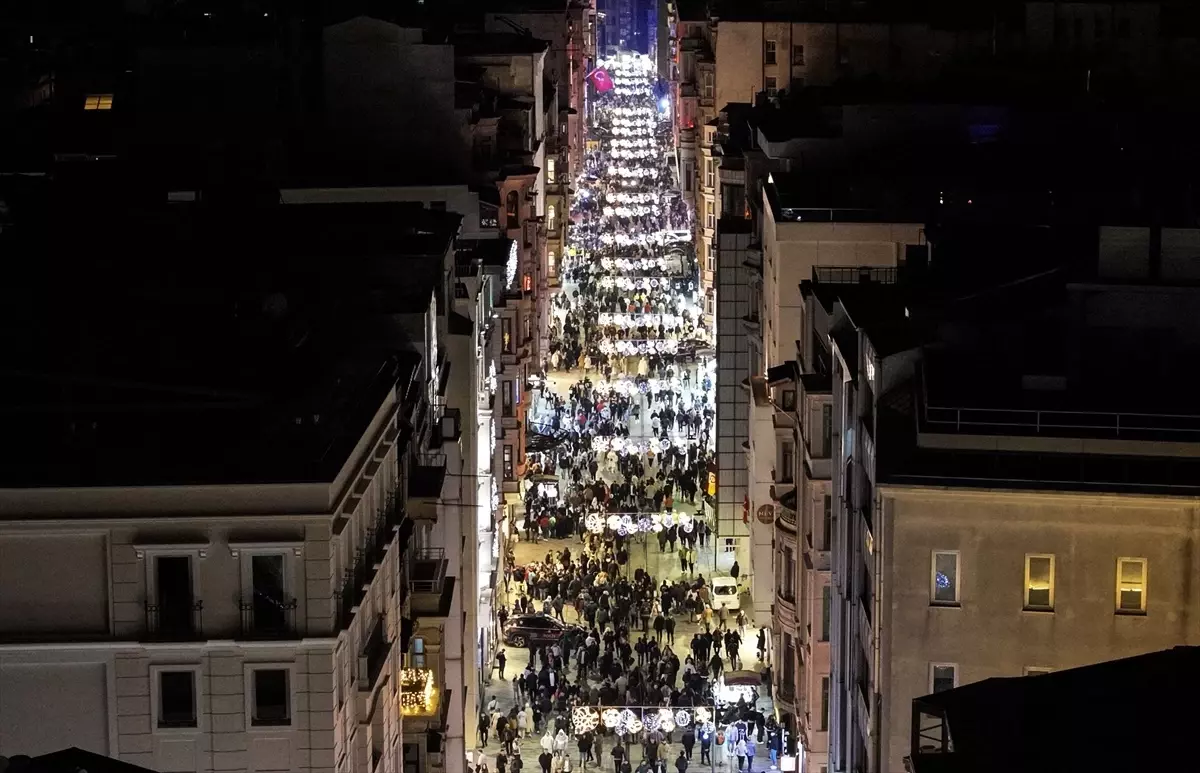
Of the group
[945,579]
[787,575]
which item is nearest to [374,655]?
[945,579]

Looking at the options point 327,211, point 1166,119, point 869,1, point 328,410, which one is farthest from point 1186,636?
point 869,1

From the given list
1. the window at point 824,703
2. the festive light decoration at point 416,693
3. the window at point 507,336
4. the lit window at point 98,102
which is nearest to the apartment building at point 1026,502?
the festive light decoration at point 416,693

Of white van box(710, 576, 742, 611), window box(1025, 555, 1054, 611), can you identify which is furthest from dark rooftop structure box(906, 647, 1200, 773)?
white van box(710, 576, 742, 611)

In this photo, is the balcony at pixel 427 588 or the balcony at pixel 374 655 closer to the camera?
the balcony at pixel 374 655

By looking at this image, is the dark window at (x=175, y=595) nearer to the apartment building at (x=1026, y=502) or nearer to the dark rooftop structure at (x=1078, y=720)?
the apartment building at (x=1026, y=502)

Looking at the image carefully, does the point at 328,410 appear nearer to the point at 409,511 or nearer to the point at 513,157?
the point at 409,511

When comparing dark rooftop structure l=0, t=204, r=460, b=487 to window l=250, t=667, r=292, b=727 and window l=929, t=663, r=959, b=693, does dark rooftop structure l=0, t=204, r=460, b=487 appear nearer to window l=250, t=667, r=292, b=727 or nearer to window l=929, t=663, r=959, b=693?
window l=250, t=667, r=292, b=727
